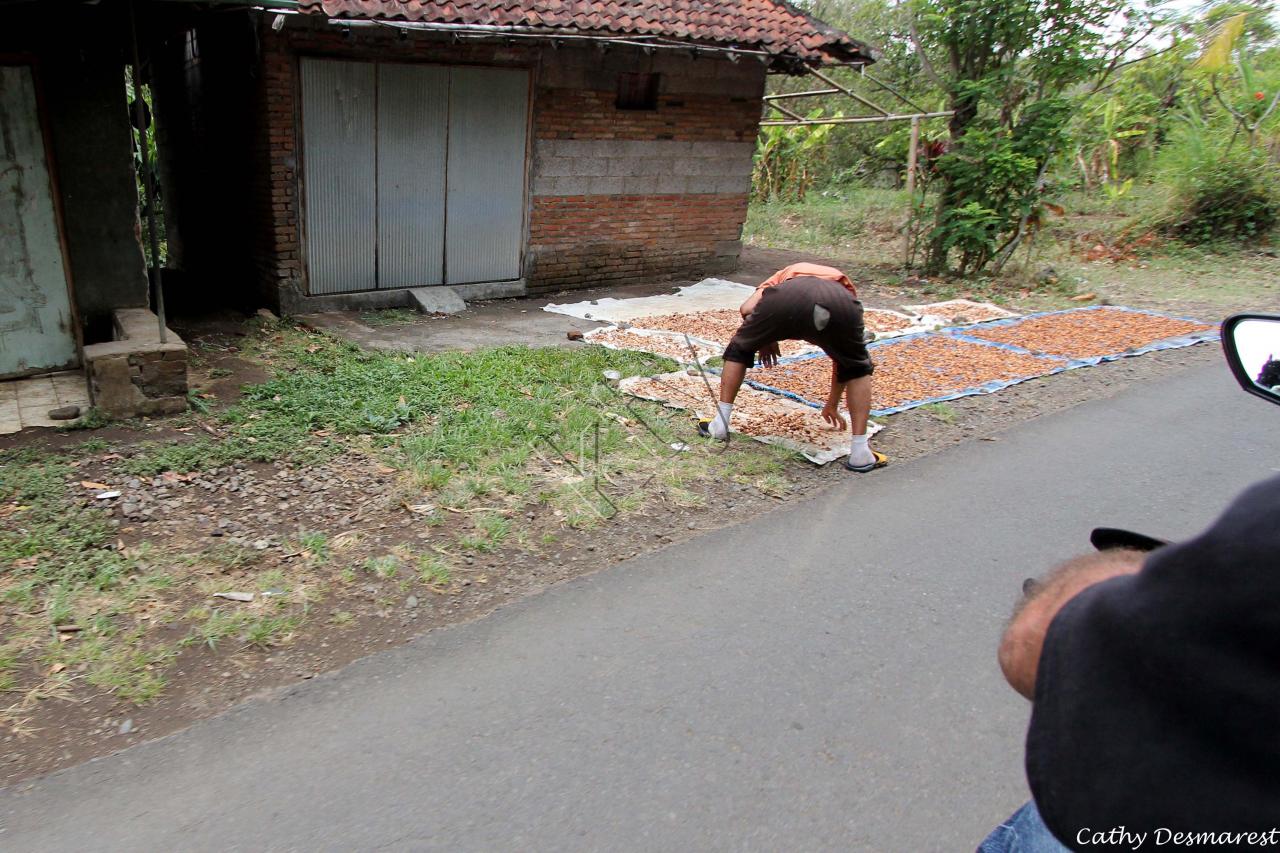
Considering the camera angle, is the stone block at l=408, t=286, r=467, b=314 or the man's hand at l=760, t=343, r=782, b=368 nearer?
the man's hand at l=760, t=343, r=782, b=368

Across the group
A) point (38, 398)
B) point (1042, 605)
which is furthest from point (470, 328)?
point (1042, 605)

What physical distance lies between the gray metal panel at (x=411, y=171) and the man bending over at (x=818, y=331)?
5.22 m

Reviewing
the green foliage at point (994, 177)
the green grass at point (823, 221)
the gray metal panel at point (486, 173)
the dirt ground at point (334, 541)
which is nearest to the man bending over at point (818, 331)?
the dirt ground at point (334, 541)

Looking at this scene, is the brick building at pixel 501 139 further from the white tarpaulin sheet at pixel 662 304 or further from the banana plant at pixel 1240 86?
the banana plant at pixel 1240 86

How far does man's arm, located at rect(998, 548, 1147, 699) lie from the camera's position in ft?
4.19

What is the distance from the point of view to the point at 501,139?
10.2m

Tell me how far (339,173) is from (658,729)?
7643 millimetres

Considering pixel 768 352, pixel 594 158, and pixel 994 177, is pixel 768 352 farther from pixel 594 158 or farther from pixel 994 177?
pixel 994 177

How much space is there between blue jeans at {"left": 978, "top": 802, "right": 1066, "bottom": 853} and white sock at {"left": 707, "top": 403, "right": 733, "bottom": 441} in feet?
14.4

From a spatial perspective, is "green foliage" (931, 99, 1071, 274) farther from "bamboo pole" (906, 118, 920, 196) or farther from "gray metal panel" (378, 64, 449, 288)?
"gray metal panel" (378, 64, 449, 288)

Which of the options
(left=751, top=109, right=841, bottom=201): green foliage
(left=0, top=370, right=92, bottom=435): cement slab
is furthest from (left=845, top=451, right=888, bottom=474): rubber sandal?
(left=751, top=109, right=841, bottom=201): green foliage

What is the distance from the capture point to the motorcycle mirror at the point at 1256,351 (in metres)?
1.67

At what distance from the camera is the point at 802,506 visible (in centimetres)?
520

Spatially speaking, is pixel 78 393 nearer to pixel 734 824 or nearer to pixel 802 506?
pixel 802 506
